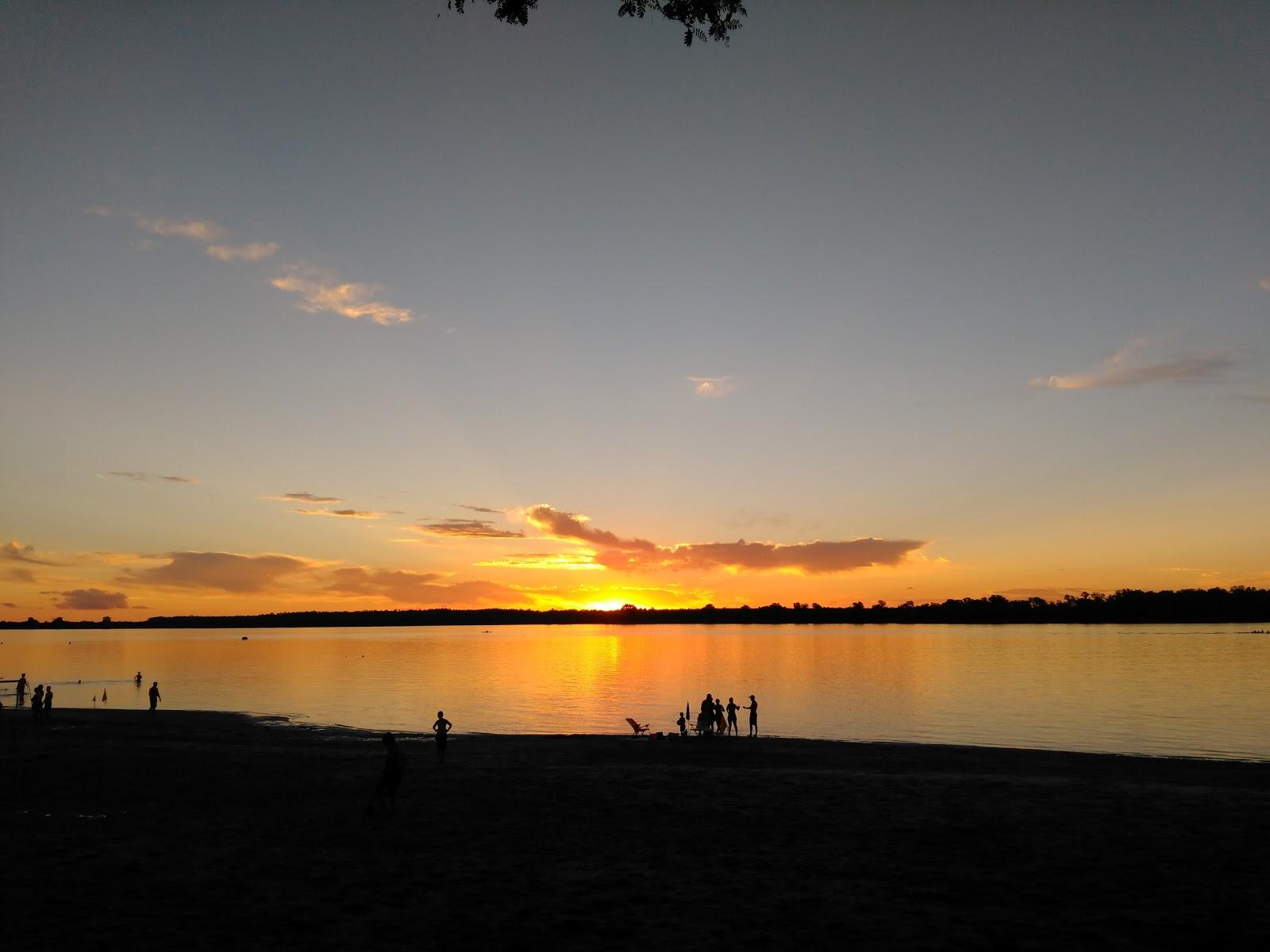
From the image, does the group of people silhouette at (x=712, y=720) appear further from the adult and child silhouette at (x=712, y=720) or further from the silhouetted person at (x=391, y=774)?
the silhouetted person at (x=391, y=774)

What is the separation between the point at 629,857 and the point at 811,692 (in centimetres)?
6625

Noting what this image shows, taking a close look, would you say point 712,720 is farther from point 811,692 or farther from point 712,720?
point 811,692

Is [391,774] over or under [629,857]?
over

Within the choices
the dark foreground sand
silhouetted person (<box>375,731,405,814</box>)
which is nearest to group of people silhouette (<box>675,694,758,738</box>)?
the dark foreground sand

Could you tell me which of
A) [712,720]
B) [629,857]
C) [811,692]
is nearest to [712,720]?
[712,720]

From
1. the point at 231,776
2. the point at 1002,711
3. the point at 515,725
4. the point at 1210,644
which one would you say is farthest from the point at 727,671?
the point at 1210,644

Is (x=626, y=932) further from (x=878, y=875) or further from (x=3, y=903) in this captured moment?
(x=3, y=903)

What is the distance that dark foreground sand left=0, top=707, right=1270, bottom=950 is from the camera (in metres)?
11.2

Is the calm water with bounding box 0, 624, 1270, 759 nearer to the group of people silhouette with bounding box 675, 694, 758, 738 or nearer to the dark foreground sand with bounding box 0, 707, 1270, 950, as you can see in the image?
the group of people silhouette with bounding box 675, 694, 758, 738

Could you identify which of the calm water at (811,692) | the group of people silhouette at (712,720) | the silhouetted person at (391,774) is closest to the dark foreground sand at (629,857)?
the silhouetted person at (391,774)

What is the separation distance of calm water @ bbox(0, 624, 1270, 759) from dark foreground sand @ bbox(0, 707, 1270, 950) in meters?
23.1

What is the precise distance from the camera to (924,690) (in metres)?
78.6

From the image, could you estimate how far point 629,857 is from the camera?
1536cm

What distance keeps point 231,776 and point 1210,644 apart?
596 feet
